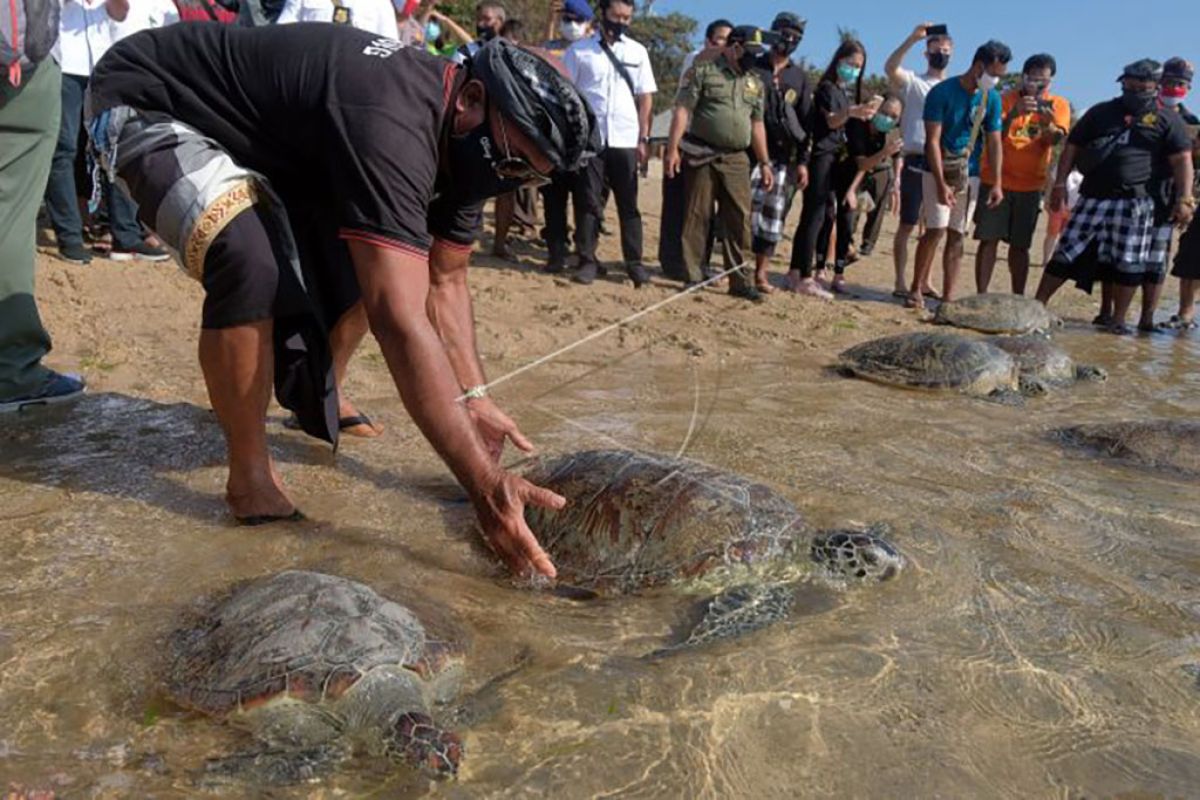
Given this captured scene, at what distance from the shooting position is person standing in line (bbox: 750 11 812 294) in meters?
7.12

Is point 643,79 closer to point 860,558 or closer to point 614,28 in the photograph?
point 614,28

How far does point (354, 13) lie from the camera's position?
5523 mm

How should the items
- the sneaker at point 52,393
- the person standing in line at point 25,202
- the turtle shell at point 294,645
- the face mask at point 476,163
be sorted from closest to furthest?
1. the turtle shell at point 294,645
2. the face mask at point 476,163
3. the person standing in line at point 25,202
4. the sneaker at point 52,393

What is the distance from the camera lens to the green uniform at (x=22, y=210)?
3.50m

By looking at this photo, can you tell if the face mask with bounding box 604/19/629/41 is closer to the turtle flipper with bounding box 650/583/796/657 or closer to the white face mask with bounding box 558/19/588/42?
the white face mask with bounding box 558/19/588/42

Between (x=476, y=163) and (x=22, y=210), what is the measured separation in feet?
7.52

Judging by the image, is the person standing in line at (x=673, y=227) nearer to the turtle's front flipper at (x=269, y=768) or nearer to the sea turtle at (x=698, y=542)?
the sea turtle at (x=698, y=542)

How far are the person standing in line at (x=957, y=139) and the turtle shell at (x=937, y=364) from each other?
1990 mm

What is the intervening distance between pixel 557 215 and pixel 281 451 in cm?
A: 407

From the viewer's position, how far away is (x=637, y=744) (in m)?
1.85

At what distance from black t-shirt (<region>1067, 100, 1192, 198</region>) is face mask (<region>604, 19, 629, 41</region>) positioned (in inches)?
144

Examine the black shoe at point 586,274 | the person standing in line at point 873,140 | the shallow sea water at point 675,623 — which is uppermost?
the person standing in line at point 873,140

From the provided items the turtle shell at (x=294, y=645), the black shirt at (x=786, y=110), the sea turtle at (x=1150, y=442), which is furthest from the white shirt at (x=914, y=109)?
the turtle shell at (x=294, y=645)

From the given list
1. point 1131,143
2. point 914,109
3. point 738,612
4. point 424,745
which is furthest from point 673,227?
point 424,745
